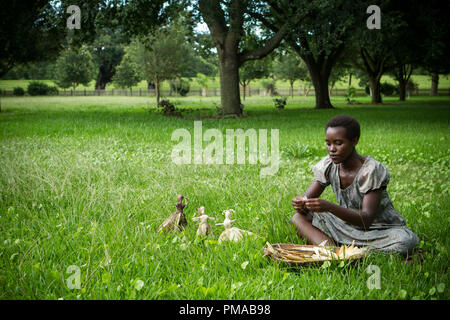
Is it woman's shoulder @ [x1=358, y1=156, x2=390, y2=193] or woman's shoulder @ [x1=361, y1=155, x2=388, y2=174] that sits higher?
woman's shoulder @ [x1=361, y1=155, x2=388, y2=174]

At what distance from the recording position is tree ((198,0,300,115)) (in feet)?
57.5

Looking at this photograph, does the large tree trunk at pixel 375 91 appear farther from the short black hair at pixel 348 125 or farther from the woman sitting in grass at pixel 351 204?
the short black hair at pixel 348 125

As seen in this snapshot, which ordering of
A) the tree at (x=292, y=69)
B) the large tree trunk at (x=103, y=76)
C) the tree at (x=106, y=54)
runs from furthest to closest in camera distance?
the large tree trunk at (x=103, y=76), the tree at (x=106, y=54), the tree at (x=292, y=69)

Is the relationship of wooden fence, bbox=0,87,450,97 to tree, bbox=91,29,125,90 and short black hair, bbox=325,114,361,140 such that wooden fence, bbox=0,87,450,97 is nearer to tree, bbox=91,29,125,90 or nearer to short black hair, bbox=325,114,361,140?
tree, bbox=91,29,125,90

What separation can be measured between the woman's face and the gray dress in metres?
0.25

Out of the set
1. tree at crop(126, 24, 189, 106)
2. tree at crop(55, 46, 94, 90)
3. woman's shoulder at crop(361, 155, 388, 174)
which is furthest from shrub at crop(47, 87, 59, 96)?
woman's shoulder at crop(361, 155, 388, 174)

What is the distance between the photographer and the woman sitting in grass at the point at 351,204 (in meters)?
3.35

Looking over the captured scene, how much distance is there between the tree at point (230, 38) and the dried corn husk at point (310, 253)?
51.3 feet

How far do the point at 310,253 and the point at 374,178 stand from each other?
902 millimetres

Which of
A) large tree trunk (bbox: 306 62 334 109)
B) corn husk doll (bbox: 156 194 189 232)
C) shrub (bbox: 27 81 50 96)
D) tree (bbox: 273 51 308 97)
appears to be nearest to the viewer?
corn husk doll (bbox: 156 194 189 232)

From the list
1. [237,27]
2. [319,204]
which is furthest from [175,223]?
[237,27]

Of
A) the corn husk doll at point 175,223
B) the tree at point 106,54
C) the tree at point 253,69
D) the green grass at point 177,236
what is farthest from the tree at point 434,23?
the tree at point 106,54

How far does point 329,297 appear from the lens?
9.07 feet

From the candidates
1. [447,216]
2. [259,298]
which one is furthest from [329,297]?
[447,216]
